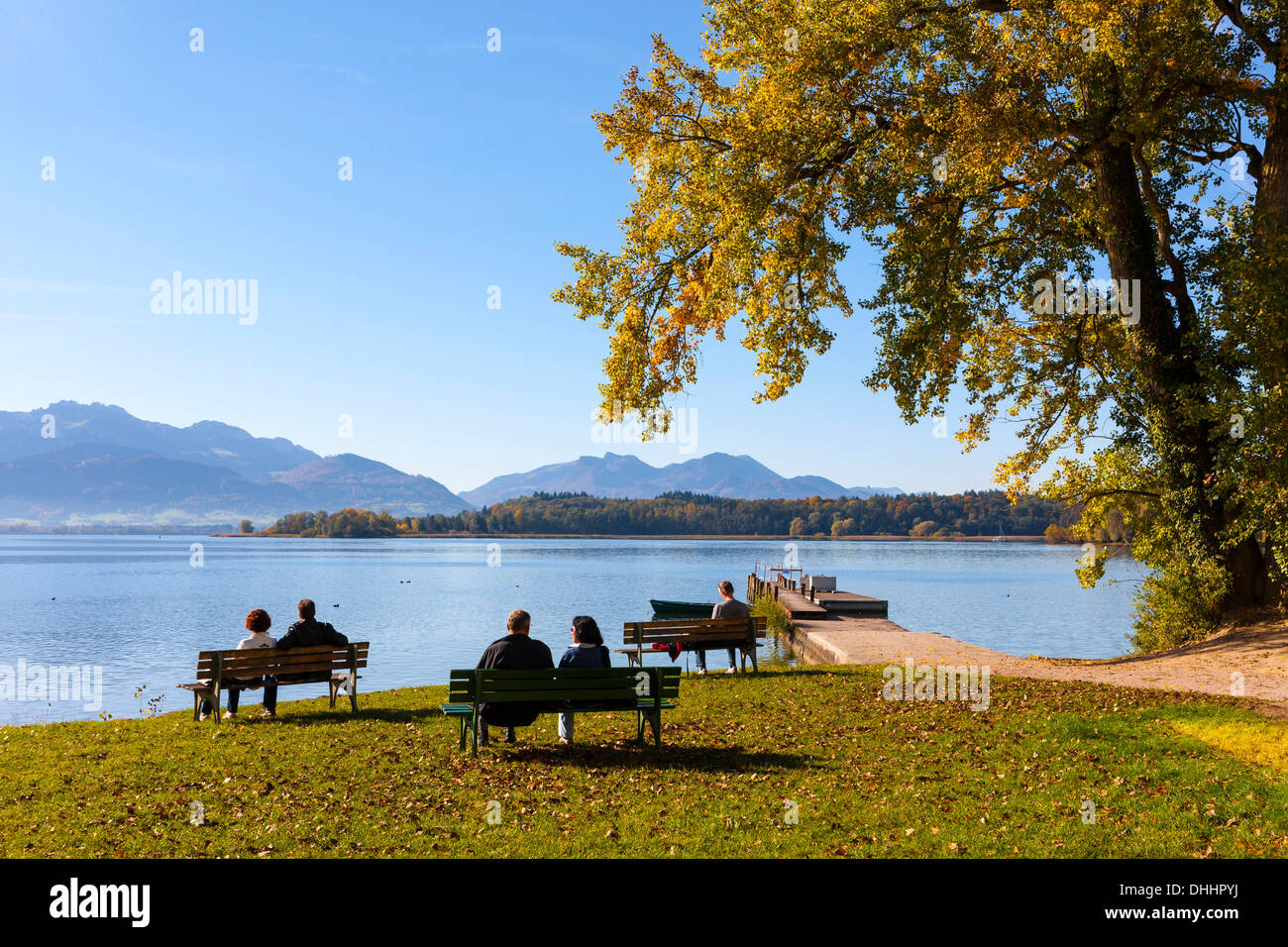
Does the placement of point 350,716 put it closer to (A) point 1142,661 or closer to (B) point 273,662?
(B) point 273,662

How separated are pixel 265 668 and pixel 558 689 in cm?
504

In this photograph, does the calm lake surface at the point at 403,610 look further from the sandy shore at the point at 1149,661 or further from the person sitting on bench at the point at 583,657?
the sandy shore at the point at 1149,661

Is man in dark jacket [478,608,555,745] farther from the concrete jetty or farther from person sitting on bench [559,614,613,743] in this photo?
the concrete jetty

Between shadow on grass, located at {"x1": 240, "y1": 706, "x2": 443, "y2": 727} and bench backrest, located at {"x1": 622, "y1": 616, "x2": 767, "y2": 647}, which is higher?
bench backrest, located at {"x1": 622, "y1": 616, "x2": 767, "y2": 647}

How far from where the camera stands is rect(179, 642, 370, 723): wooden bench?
1234cm

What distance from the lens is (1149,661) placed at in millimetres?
18406

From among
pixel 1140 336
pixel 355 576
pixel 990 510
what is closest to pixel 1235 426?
pixel 1140 336

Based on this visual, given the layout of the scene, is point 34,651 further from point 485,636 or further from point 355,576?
point 355,576

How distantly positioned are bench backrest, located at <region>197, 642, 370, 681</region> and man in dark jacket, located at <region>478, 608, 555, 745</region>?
135 inches

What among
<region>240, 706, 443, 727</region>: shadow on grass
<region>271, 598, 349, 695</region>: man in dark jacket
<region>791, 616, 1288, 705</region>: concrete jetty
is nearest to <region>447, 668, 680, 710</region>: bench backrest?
<region>240, 706, 443, 727</region>: shadow on grass

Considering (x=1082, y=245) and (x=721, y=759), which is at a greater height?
(x=1082, y=245)
